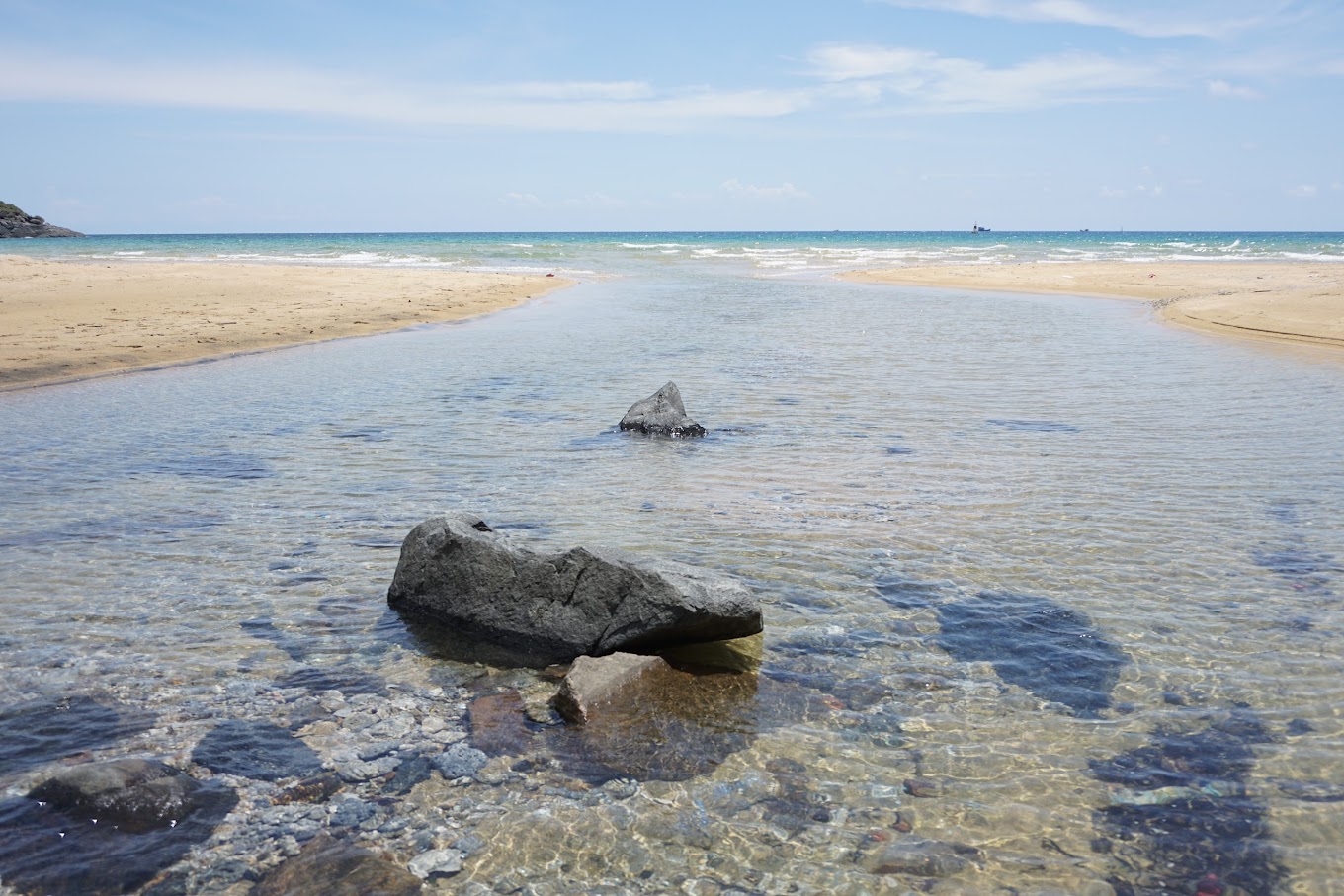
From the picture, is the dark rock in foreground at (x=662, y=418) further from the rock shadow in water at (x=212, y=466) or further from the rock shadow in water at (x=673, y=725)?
the rock shadow in water at (x=673, y=725)

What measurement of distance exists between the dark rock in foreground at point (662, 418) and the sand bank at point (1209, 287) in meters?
15.5

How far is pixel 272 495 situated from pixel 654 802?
5.93 meters

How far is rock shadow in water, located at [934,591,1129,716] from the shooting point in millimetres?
5215

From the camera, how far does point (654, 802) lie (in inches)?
166

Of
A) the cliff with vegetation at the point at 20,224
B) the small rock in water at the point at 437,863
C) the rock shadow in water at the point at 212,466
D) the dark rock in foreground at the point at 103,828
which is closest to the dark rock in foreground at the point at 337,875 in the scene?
the small rock in water at the point at 437,863

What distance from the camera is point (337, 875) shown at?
3666mm

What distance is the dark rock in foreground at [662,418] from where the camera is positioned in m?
11.4

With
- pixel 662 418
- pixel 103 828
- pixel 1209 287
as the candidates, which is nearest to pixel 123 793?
pixel 103 828

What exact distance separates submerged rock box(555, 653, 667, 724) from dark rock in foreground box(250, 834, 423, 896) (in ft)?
4.43

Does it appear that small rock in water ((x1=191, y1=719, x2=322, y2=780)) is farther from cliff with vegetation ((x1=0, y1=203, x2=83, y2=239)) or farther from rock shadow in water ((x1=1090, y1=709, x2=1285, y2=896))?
cliff with vegetation ((x1=0, y1=203, x2=83, y2=239))

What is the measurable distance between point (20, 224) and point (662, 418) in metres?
128

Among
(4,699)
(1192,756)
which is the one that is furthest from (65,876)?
(1192,756)

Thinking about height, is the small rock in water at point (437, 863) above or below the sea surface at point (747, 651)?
below

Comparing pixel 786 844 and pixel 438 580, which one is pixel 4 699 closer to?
pixel 438 580
